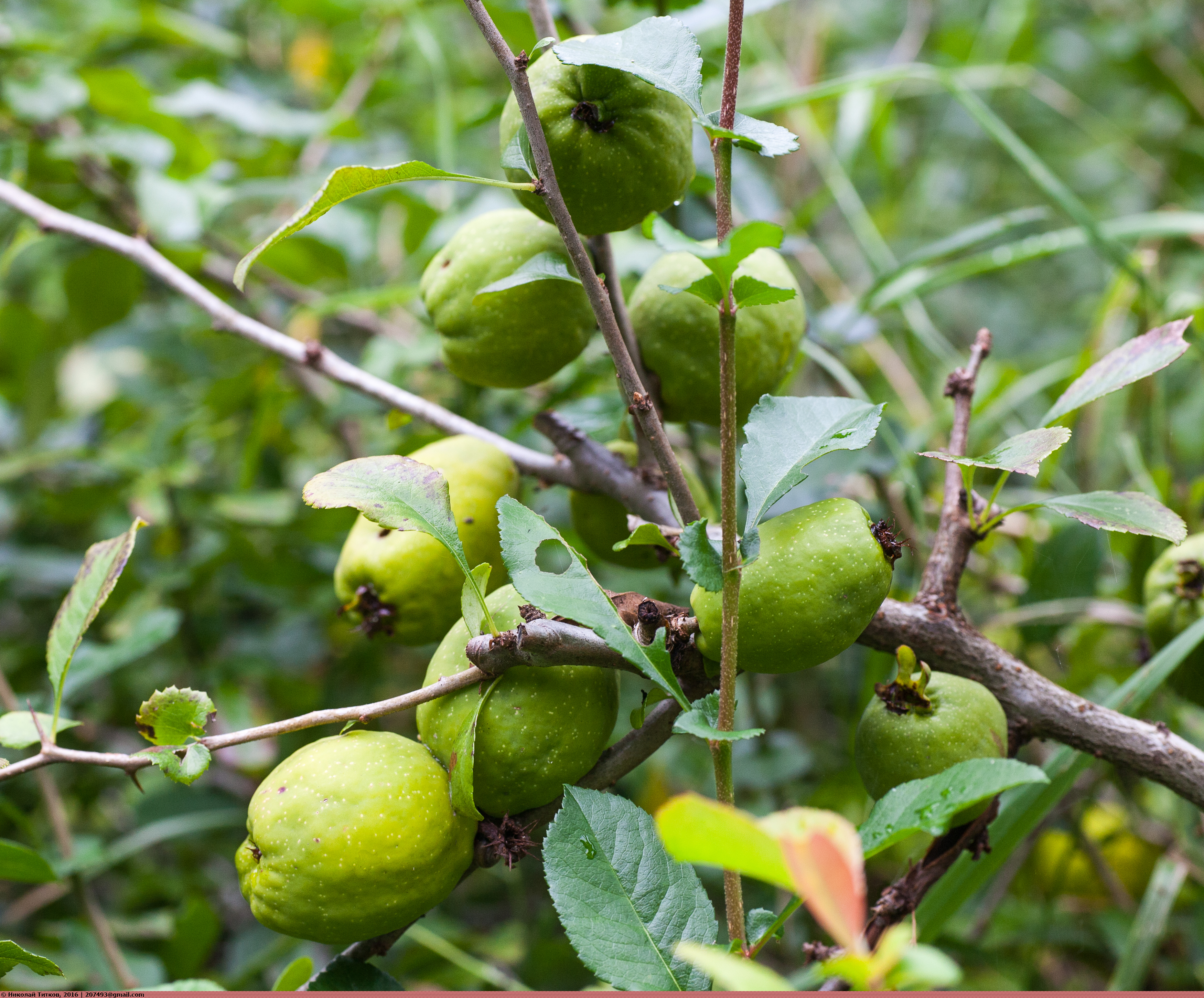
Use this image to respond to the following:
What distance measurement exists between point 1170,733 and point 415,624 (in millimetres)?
516

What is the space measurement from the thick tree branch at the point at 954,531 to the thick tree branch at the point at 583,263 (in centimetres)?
22

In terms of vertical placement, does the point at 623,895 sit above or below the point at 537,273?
below

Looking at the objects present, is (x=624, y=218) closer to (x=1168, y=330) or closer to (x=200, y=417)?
(x=1168, y=330)

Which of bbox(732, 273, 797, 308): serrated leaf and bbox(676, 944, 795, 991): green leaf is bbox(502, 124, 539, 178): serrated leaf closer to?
bbox(732, 273, 797, 308): serrated leaf

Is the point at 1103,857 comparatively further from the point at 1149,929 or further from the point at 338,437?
the point at 338,437

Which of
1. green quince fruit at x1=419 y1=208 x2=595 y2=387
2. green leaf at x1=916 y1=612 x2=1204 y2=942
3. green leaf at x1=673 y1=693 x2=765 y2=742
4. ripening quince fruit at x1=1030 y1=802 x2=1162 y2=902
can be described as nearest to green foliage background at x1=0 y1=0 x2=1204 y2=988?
ripening quince fruit at x1=1030 y1=802 x2=1162 y2=902

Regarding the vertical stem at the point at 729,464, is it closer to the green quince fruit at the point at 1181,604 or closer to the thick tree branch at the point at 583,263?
the thick tree branch at the point at 583,263

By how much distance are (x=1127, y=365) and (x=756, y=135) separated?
0.31 metres

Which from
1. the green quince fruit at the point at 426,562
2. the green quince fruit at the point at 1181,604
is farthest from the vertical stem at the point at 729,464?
the green quince fruit at the point at 1181,604

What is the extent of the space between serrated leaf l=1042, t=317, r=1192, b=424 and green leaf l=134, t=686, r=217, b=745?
562mm

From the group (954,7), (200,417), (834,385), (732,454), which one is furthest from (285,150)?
(954,7)

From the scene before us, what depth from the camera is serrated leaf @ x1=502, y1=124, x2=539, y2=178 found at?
0.52m

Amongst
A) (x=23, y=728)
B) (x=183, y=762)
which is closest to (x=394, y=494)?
(x=183, y=762)

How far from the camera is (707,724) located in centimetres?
45
